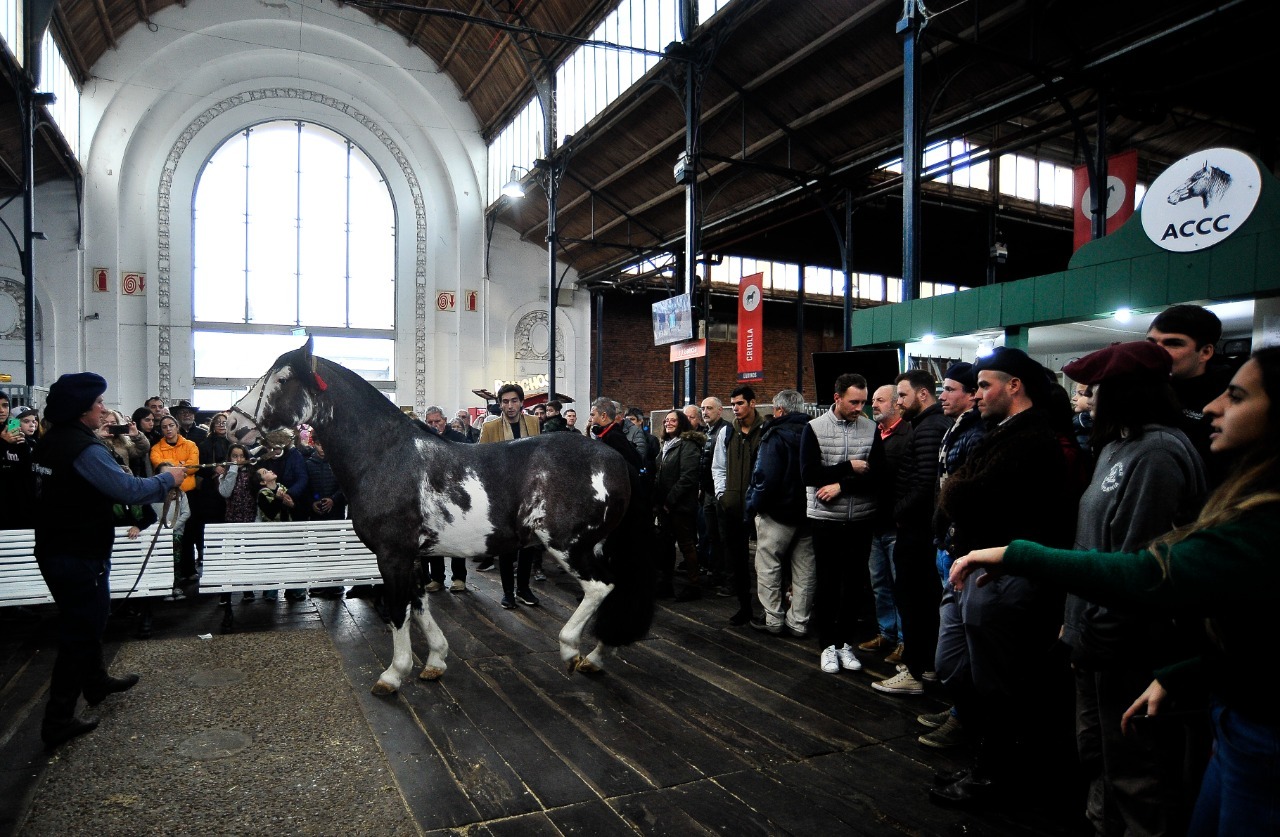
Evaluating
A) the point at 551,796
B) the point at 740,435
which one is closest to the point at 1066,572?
the point at 551,796

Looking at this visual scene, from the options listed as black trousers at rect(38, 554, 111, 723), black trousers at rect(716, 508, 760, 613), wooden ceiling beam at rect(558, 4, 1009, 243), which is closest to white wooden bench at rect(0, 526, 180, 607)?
black trousers at rect(38, 554, 111, 723)

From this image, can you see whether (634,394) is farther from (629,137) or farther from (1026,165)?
(1026,165)

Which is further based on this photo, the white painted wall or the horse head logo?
the white painted wall

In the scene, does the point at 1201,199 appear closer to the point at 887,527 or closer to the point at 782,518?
the point at 887,527

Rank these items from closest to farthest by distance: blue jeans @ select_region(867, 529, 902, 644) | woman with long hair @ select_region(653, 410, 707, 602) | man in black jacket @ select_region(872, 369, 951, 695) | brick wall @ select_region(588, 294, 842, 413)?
1. man in black jacket @ select_region(872, 369, 951, 695)
2. blue jeans @ select_region(867, 529, 902, 644)
3. woman with long hair @ select_region(653, 410, 707, 602)
4. brick wall @ select_region(588, 294, 842, 413)

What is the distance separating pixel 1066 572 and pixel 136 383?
739 inches

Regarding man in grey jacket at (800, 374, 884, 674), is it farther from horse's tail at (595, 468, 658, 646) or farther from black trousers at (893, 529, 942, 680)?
horse's tail at (595, 468, 658, 646)

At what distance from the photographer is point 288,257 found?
1759 cm

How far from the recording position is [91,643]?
130 inches

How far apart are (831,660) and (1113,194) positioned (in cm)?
882

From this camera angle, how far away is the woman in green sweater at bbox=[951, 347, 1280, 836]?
1176 millimetres

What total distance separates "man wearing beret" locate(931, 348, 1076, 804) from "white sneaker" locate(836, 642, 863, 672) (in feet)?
4.65

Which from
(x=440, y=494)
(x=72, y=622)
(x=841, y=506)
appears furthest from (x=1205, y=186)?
(x=72, y=622)

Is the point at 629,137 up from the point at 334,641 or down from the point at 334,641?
up
